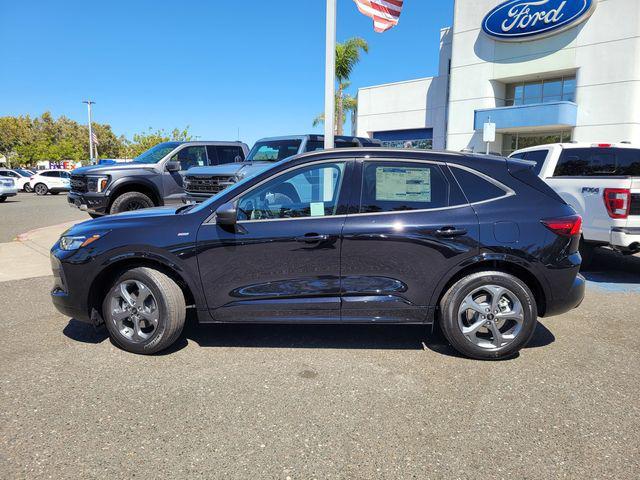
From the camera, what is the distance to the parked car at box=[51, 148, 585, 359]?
12.3 feet

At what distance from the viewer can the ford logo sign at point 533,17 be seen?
21172mm

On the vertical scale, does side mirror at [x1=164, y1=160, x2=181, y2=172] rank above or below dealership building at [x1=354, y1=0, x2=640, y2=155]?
below

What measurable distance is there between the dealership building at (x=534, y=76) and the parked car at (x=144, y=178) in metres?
13.5

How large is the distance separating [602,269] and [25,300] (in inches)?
325

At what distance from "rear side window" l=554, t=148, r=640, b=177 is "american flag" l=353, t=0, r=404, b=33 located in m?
3.84

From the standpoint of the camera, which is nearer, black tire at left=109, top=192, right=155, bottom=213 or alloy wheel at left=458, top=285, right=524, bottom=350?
alloy wheel at left=458, top=285, right=524, bottom=350

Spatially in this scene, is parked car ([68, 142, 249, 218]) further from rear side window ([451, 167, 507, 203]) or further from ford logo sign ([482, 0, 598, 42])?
ford logo sign ([482, 0, 598, 42])

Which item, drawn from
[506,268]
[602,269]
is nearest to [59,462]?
[506,268]

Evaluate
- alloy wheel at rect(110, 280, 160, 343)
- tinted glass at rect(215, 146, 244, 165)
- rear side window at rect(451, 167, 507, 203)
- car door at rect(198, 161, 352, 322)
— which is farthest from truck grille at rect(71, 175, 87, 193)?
rear side window at rect(451, 167, 507, 203)

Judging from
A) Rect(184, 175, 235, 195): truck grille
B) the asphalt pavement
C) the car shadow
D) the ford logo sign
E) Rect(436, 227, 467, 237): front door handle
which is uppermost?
the ford logo sign

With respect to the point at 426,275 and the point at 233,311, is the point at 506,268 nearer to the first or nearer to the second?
the point at 426,275

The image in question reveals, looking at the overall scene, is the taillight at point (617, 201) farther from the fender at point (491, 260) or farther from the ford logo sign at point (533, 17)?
the ford logo sign at point (533, 17)

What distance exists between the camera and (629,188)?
19.7 ft

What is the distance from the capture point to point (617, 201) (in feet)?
20.0
